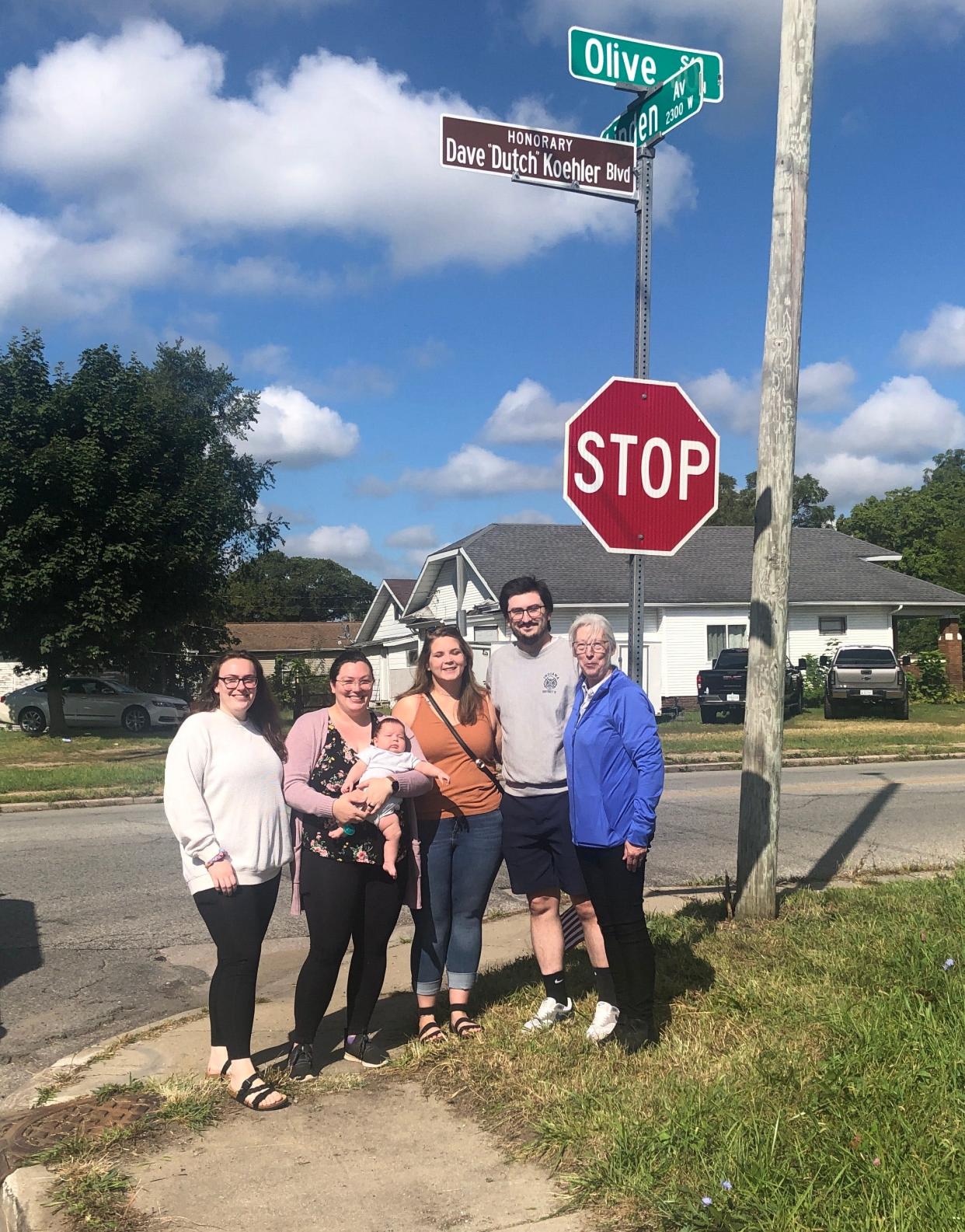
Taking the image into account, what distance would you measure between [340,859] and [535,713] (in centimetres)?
107

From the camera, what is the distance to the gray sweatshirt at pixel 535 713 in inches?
202

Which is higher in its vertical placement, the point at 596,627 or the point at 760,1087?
the point at 596,627

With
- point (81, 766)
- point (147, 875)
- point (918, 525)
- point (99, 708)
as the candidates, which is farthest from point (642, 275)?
point (918, 525)

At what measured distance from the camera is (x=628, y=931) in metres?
4.78

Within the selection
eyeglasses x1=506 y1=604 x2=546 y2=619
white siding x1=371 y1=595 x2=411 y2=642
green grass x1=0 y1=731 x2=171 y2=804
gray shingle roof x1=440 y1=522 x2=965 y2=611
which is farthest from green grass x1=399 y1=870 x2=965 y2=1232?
white siding x1=371 y1=595 x2=411 y2=642

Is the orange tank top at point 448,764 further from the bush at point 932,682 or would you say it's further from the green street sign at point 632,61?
the bush at point 932,682

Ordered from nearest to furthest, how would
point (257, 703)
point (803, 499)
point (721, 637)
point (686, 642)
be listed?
point (257, 703) → point (686, 642) → point (721, 637) → point (803, 499)

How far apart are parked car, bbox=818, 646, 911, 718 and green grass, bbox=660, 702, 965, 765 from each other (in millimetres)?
417

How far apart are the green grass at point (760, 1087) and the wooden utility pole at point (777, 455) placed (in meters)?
0.71

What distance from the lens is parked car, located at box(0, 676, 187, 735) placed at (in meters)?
30.9

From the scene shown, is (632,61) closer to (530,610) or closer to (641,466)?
(641,466)

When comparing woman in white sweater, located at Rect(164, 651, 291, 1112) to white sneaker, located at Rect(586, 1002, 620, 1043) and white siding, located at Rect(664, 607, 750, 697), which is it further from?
white siding, located at Rect(664, 607, 750, 697)

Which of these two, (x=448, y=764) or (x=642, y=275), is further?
(x=642, y=275)

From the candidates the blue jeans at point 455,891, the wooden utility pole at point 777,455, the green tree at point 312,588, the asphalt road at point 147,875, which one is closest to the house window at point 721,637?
the asphalt road at point 147,875
